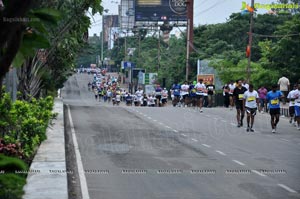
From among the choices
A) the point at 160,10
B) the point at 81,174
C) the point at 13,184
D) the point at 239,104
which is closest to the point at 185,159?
the point at 81,174

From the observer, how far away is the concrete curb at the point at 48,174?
7.86 m

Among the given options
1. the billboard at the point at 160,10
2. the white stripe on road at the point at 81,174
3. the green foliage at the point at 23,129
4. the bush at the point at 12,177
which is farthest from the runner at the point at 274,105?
the billboard at the point at 160,10

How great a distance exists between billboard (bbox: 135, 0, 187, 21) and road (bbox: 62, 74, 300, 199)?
195 feet

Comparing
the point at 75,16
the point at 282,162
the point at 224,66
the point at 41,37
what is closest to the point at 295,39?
the point at 224,66

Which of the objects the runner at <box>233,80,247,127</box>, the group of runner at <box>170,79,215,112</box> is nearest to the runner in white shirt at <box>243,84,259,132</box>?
the runner at <box>233,80,247,127</box>

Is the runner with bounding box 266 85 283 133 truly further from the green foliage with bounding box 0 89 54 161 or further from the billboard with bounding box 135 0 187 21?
the billboard with bounding box 135 0 187 21

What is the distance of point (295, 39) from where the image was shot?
1610 inches

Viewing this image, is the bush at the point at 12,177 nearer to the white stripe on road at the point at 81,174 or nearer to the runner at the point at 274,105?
the white stripe on road at the point at 81,174

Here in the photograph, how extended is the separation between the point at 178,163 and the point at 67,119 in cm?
1149

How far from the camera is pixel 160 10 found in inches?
3216

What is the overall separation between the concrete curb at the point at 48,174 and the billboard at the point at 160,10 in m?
68.8

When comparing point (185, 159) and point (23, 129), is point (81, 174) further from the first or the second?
point (185, 159)

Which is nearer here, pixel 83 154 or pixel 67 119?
Answer: pixel 83 154

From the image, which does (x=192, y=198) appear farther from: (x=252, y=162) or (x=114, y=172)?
(x=252, y=162)
